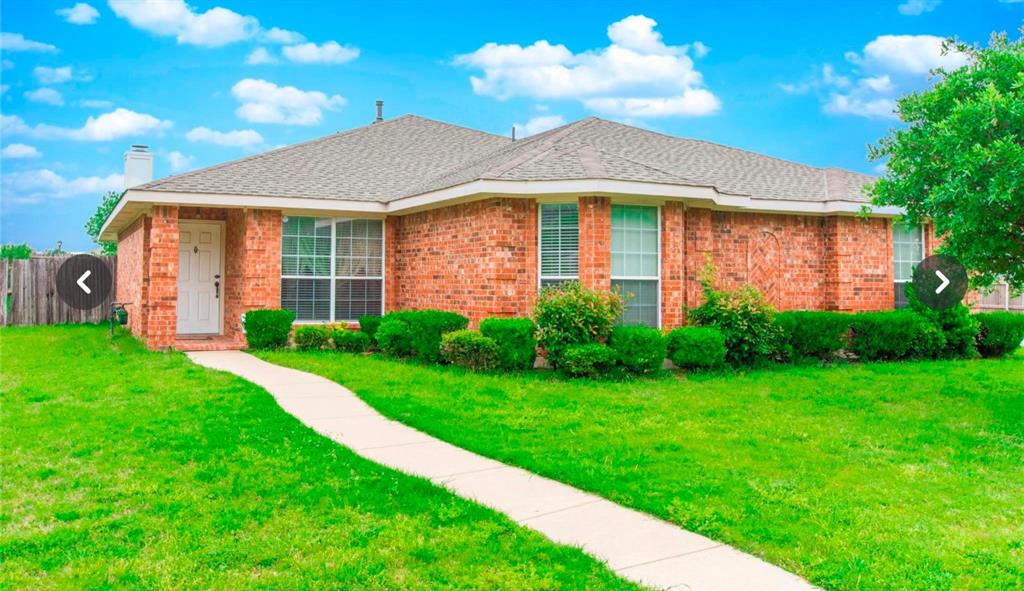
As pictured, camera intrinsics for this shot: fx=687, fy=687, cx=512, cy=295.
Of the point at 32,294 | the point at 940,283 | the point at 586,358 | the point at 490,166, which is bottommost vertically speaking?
the point at 586,358

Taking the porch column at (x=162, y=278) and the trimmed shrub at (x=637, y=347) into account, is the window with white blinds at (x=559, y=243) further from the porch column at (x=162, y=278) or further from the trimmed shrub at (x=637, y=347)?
the porch column at (x=162, y=278)

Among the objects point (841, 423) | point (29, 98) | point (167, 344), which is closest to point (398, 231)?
point (167, 344)

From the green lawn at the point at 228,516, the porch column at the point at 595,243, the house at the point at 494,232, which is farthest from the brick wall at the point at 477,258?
the green lawn at the point at 228,516

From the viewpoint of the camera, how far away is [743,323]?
12.1 metres

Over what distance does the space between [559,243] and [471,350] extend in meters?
2.61

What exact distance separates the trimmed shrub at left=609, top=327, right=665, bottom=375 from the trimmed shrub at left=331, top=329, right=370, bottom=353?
5437 mm

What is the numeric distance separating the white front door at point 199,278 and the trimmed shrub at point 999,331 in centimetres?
1709

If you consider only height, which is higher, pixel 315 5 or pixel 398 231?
pixel 315 5

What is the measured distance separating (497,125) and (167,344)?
1236cm

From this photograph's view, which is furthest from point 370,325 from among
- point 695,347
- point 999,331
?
point 999,331

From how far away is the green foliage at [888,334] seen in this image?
532 inches

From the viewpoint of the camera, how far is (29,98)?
22.0 m

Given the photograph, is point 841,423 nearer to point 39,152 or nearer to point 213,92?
point 213,92

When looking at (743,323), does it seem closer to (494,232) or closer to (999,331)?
(494,232)
